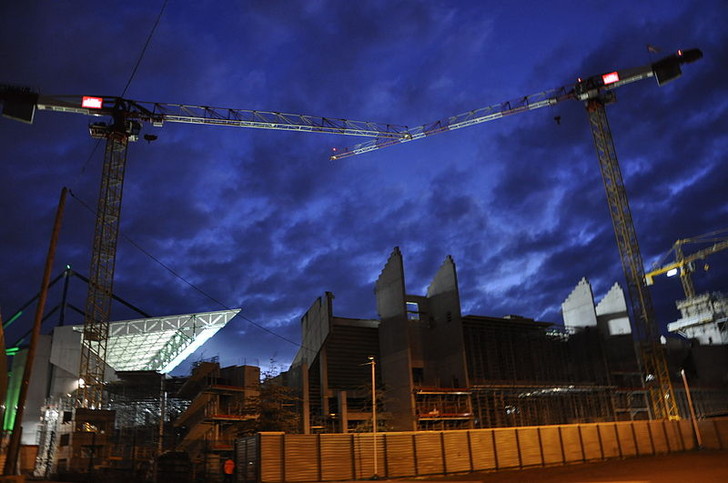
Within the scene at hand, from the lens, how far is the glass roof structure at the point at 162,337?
209ft

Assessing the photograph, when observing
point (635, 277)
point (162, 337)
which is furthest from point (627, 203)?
point (162, 337)

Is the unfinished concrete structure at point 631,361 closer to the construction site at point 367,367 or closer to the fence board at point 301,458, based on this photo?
the construction site at point 367,367

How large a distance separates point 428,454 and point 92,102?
165ft

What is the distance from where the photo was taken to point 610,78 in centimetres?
6356

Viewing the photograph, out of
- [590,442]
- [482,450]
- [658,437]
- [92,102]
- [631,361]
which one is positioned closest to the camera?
[482,450]

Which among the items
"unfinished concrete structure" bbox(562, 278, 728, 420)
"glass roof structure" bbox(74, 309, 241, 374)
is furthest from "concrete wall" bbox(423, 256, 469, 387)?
"glass roof structure" bbox(74, 309, 241, 374)

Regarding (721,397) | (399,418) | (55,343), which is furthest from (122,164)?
(721,397)

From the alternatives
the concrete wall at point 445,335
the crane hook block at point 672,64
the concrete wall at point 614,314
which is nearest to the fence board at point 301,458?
the concrete wall at point 445,335

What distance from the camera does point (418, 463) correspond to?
27.3m

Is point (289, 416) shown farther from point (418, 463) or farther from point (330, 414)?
point (418, 463)

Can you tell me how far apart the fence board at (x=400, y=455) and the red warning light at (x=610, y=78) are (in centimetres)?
5096

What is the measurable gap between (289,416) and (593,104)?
4702cm

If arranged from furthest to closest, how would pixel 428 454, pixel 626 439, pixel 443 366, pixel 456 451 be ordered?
pixel 443 366, pixel 626 439, pixel 456 451, pixel 428 454

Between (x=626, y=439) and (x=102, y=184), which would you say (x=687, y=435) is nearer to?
(x=626, y=439)
